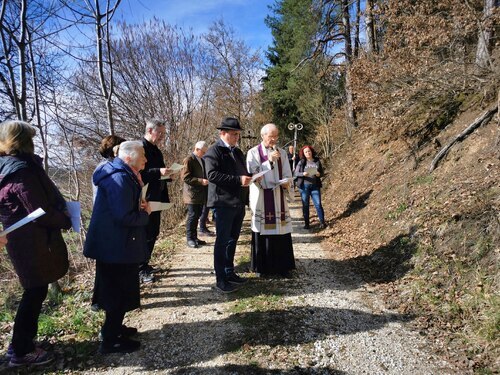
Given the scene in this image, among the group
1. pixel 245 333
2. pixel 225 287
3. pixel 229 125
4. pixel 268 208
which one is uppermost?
pixel 229 125

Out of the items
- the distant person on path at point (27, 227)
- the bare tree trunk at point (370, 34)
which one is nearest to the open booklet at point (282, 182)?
the distant person on path at point (27, 227)

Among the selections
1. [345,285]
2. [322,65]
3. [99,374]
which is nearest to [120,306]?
[99,374]

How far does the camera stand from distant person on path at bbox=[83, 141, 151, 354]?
115 inches

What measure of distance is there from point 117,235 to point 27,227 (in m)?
0.71

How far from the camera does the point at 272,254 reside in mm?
4996

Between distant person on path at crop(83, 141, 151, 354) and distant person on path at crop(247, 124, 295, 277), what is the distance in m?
2.03

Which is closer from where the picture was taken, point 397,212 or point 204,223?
point 397,212

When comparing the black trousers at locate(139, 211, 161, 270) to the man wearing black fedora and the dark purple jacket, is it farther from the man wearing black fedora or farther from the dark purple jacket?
the dark purple jacket

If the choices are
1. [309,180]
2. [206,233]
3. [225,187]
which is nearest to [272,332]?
[225,187]

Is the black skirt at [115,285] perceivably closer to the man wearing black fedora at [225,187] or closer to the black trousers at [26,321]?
the black trousers at [26,321]

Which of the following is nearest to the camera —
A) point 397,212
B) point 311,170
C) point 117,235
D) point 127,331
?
point 117,235

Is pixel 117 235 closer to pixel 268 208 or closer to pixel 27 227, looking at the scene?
pixel 27 227

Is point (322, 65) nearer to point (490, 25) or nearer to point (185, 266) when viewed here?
point (490, 25)

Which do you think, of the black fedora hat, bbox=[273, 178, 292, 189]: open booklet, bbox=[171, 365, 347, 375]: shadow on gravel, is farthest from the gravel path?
the black fedora hat
